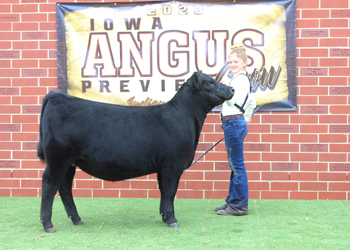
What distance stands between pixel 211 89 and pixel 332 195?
237 cm

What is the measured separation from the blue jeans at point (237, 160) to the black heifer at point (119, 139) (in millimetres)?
426

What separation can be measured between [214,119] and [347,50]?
6.31 feet

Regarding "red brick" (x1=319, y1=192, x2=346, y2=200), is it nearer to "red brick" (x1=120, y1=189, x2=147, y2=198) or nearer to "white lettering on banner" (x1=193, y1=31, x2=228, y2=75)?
"white lettering on banner" (x1=193, y1=31, x2=228, y2=75)

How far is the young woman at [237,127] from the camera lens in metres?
4.08

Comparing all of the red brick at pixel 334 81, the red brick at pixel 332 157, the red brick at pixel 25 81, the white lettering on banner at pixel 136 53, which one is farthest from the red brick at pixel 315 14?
the red brick at pixel 25 81

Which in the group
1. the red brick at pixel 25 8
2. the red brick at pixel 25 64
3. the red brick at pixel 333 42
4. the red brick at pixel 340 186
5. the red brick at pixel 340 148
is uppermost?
the red brick at pixel 25 8

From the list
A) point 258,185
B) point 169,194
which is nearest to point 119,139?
point 169,194

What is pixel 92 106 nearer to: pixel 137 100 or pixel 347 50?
pixel 137 100

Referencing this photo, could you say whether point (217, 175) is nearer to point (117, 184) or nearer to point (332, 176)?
point (117, 184)

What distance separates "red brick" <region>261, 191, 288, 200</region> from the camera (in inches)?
196

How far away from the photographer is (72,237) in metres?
3.32

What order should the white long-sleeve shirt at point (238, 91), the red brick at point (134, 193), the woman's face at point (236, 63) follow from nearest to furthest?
the white long-sleeve shirt at point (238, 91)
the woman's face at point (236, 63)
the red brick at point (134, 193)

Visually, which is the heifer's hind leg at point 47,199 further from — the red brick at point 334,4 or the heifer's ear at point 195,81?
the red brick at point 334,4

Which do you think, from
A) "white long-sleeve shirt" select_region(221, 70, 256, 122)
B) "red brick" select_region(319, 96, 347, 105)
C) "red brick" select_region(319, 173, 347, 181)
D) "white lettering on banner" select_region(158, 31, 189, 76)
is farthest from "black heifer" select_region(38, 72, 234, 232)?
"red brick" select_region(319, 173, 347, 181)
